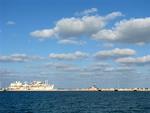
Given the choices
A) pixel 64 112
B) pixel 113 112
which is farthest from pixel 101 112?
pixel 64 112

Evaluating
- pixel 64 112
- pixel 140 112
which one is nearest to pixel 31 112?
pixel 64 112

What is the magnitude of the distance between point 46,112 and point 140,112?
19.2 meters

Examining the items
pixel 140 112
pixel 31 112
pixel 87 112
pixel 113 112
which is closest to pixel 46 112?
pixel 31 112

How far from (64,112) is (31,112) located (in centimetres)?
709

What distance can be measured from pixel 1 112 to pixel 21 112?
4.10m

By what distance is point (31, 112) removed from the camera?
75188 millimetres

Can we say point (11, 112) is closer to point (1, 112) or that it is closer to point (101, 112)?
point (1, 112)

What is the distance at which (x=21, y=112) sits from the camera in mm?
75062

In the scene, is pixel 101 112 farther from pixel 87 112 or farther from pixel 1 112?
pixel 1 112

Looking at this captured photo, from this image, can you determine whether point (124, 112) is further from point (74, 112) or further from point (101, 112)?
point (74, 112)

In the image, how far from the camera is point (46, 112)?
244 ft

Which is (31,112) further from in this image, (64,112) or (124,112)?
(124,112)

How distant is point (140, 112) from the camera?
71.6 meters

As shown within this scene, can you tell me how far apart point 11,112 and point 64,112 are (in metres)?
11.1
